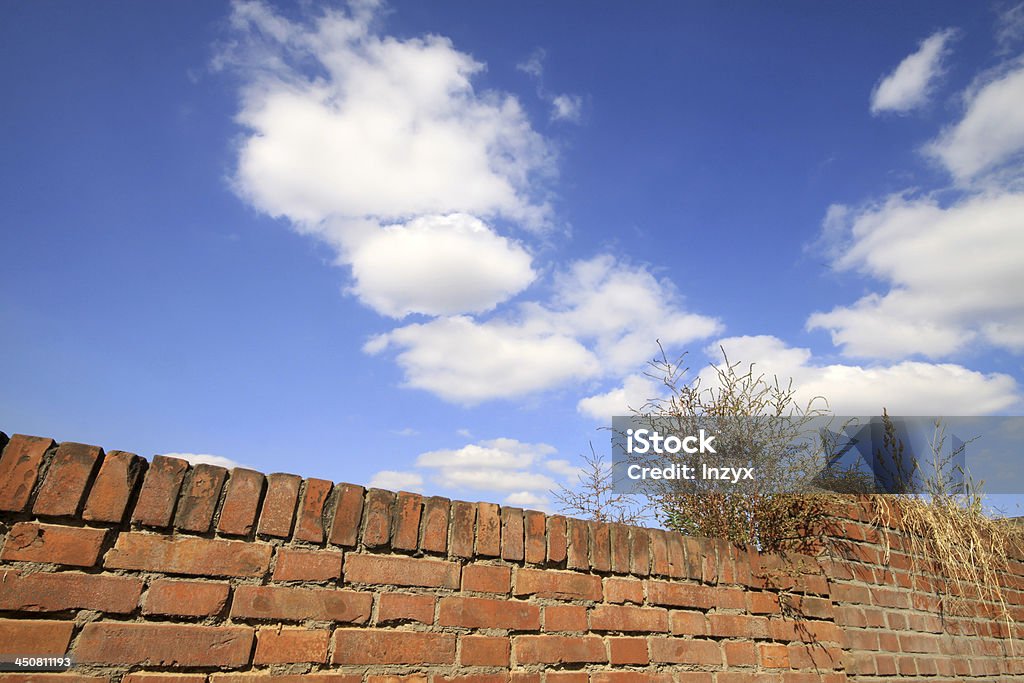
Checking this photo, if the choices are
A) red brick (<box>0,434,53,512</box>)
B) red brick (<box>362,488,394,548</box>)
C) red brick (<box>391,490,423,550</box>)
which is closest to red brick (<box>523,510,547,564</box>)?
red brick (<box>391,490,423,550</box>)

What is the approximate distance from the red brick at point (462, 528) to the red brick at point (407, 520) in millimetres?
135

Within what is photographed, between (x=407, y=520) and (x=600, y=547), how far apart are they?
0.87 m

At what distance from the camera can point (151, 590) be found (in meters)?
1.53

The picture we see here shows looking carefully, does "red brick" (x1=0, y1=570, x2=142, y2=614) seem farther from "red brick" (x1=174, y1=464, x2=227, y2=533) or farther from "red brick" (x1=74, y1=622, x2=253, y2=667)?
"red brick" (x1=174, y1=464, x2=227, y2=533)

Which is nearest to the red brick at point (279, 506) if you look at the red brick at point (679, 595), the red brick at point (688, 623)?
the red brick at point (679, 595)

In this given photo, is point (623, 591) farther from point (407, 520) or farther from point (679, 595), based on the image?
point (407, 520)

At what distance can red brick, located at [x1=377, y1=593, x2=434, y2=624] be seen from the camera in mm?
1828

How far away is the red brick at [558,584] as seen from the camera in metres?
2.15

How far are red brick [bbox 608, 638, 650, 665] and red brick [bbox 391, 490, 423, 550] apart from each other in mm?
938

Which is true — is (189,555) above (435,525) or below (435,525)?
below

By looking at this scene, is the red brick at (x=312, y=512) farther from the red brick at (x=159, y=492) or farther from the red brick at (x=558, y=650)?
the red brick at (x=558, y=650)

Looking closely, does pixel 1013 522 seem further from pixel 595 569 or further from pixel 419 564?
pixel 419 564

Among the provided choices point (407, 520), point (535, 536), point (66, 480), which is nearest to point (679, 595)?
point (535, 536)

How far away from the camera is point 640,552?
253cm
